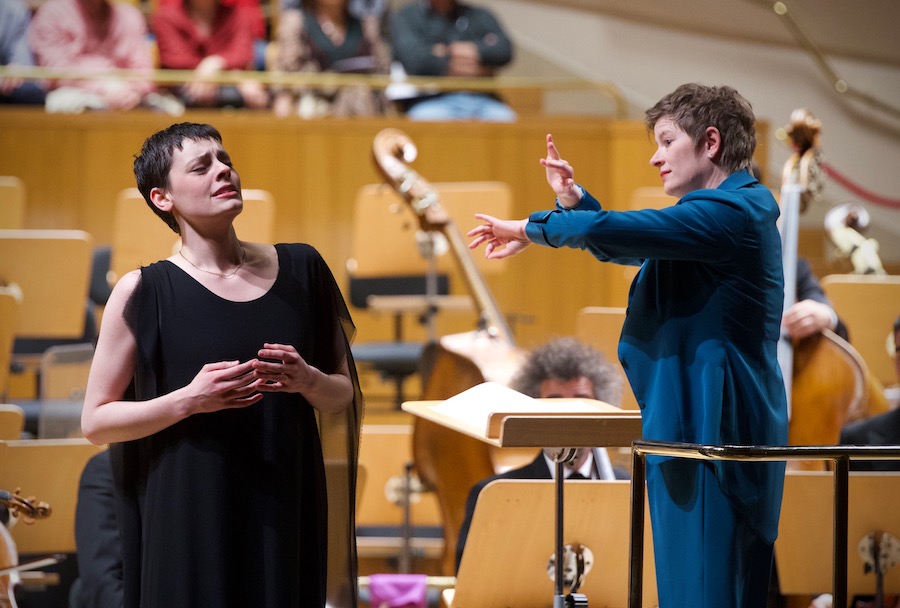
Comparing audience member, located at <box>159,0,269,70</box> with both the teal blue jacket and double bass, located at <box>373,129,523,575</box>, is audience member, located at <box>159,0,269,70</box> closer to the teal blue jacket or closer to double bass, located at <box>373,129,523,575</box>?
double bass, located at <box>373,129,523,575</box>

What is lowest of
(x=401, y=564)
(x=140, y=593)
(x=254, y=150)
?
(x=401, y=564)

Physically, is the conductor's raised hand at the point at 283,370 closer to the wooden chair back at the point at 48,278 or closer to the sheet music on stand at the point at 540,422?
the sheet music on stand at the point at 540,422

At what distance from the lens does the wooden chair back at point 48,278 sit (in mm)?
3973

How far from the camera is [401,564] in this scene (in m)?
3.49

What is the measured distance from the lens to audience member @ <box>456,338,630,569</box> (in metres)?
2.95

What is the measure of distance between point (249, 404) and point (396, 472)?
181 centimetres

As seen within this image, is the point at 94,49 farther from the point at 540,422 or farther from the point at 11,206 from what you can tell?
the point at 540,422

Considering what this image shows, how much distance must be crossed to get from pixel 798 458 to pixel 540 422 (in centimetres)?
40

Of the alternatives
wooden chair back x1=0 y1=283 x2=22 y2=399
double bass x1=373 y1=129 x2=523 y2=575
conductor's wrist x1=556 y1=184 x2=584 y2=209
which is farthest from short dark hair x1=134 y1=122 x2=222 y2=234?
wooden chair back x1=0 y1=283 x2=22 y2=399

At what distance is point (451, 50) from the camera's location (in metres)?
5.65

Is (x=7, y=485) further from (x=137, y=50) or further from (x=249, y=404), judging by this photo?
(x=137, y=50)

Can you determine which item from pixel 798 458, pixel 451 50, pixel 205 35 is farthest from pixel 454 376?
pixel 205 35

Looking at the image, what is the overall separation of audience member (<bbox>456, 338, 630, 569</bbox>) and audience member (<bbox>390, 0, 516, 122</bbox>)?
2552mm

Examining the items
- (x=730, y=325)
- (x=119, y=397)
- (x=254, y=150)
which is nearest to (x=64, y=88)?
(x=254, y=150)
